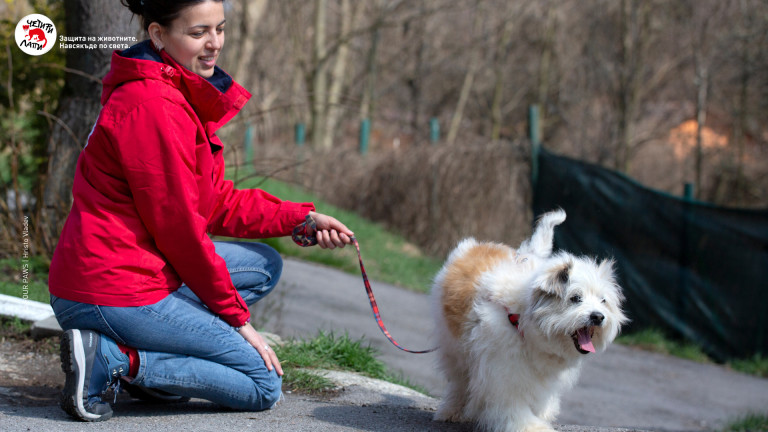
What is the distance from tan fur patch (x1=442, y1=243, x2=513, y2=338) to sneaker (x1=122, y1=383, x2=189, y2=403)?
141 centimetres

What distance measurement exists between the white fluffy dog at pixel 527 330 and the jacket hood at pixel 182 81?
1.44 metres

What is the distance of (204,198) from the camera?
3.14 metres

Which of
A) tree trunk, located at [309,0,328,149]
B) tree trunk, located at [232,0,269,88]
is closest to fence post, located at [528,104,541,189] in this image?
tree trunk, located at [232,0,269,88]

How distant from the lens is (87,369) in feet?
9.69

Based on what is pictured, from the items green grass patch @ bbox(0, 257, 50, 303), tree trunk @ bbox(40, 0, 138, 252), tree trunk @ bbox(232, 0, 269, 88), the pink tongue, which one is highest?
tree trunk @ bbox(232, 0, 269, 88)

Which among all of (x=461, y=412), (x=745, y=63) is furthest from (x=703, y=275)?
(x=745, y=63)

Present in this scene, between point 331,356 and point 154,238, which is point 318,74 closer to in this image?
point 331,356

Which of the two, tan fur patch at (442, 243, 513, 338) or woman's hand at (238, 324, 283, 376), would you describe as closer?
woman's hand at (238, 324, 283, 376)

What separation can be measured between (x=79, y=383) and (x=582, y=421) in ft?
12.9

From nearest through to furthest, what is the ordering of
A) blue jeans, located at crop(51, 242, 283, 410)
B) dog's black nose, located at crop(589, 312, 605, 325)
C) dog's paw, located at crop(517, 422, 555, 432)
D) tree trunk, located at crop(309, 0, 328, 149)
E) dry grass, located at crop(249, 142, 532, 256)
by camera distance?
blue jeans, located at crop(51, 242, 283, 410), dog's black nose, located at crop(589, 312, 605, 325), dog's paw, located at crop(517, 422, 555, 432), dry grass, located at crop(249, 142, 532, 256), tree trunk, located at crop(309, 0, 328, 149)

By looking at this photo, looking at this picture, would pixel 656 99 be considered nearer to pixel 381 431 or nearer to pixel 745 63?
pixel 745 63

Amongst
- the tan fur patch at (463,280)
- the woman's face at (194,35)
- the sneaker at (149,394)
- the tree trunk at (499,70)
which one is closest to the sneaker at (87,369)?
the sneaker at (149,394)

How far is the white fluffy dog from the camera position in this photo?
3.15 m

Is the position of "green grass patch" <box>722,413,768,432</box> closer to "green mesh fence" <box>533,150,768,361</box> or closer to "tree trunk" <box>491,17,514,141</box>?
"green mesh fence" <box>533,150,768,361</box>
